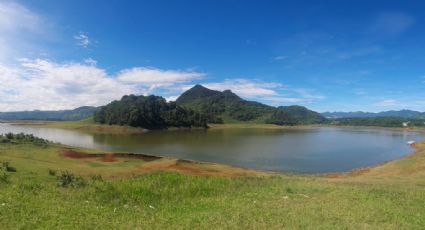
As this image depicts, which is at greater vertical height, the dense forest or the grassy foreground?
the dense forest

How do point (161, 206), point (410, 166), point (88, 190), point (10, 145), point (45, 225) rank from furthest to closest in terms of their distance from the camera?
1. point (10, 145)
2. point (410, 166)
3. point (88, 190)
4. point (161, 206)
5. point (45, 225)

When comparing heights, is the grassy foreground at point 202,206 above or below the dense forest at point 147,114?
below

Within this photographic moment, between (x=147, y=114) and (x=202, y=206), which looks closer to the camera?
(x=202, y=206)

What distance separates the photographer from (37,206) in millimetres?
13945

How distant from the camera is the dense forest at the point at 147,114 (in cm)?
15075

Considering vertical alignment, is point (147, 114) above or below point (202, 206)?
above

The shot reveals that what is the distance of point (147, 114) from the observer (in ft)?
518

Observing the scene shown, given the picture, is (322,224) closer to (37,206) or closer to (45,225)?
(45,225)

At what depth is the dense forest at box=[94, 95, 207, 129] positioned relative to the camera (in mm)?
150750

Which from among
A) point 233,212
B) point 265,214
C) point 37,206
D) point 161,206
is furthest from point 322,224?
point 37,206

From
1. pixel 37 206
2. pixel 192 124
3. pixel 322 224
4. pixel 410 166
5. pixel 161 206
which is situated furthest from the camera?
pixel 192 124

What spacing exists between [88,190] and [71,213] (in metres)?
5.16

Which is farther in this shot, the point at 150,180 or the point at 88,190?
the point at 150,180

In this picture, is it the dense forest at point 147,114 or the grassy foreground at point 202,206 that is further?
the dense forest at point 147,114
